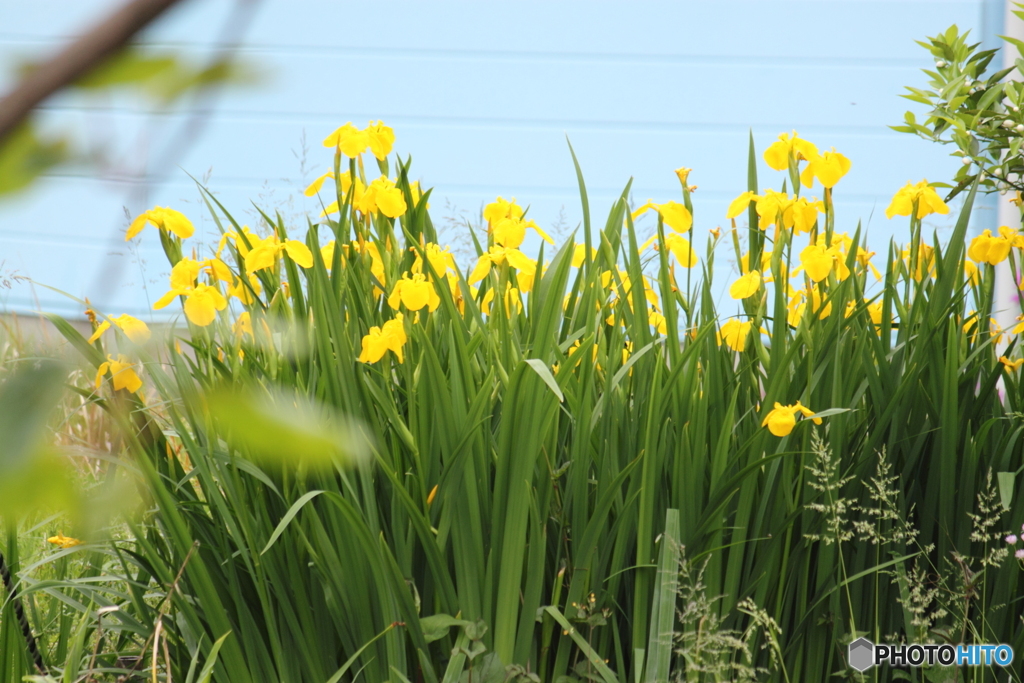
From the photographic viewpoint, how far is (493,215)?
132 cm

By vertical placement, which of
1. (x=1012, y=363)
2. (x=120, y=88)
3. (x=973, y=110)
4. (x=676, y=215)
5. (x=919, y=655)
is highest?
(x=973, y=110)

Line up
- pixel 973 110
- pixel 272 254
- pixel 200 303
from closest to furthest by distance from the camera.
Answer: pixel 200 303
pixel 272 254
pixel 973 110

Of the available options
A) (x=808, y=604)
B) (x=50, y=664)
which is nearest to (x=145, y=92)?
(x=808, y=604)

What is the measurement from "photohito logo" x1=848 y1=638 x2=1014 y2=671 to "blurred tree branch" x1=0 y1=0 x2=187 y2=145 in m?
1.26

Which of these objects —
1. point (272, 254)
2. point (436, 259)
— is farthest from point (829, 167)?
point (272, 254)

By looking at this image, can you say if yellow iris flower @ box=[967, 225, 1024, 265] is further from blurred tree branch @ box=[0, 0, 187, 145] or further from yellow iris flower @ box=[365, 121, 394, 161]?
blurred tree branch @ box=[0, 0, 187, 145]

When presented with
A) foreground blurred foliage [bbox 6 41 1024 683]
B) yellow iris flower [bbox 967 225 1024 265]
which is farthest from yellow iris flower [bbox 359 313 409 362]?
yellow iris flower [bbox 967 225 1024 265]

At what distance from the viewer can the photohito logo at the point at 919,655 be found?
45.6 inches

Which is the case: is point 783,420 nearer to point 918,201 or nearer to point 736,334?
point 736,334

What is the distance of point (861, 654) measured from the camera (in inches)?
45.8

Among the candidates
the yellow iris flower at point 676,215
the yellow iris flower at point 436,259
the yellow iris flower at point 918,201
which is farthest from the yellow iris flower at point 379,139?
the yellow iris flower at point 918,201

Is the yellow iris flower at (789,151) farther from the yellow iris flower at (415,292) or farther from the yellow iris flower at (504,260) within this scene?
the yellow iris flower at (415,292)

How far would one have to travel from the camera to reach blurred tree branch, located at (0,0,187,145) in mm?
150

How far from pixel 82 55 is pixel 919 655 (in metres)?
1.34
